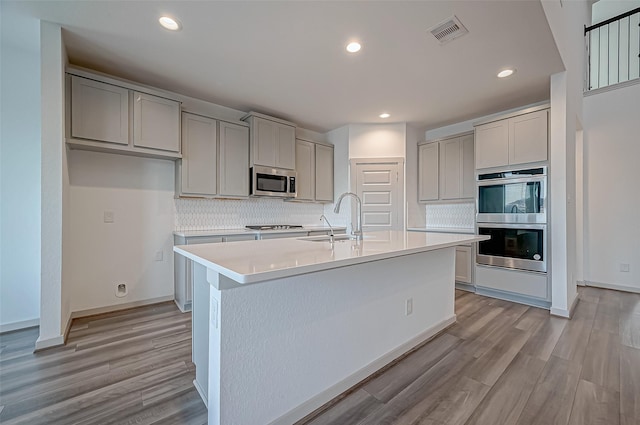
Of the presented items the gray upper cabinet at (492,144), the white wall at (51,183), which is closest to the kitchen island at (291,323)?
the white wall at (51,183)

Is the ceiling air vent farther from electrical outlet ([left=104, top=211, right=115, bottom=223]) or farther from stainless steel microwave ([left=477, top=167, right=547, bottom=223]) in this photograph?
electrical outlet ([left=104, top=211, right=115, bottom=223])

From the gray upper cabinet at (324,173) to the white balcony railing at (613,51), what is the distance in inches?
168

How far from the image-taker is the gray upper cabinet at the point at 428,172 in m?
4.59

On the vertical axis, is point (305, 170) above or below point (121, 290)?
above

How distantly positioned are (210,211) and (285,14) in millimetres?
2631

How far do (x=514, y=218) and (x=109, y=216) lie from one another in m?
4.85

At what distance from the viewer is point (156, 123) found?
3082mm

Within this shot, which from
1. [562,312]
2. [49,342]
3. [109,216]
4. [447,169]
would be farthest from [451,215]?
[49,342]

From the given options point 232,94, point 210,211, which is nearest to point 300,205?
point 210,211

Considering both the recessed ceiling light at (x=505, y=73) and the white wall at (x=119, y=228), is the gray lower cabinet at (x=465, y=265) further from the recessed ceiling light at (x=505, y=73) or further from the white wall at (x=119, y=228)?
→ the white wall at (x=119, y=228)

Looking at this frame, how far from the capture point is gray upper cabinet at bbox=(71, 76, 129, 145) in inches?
103

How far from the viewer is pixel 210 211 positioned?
12.6 ft

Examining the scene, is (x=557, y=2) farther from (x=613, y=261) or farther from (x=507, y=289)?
(x=613, y=261)

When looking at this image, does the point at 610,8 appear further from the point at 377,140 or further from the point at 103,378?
the point at 103,378
